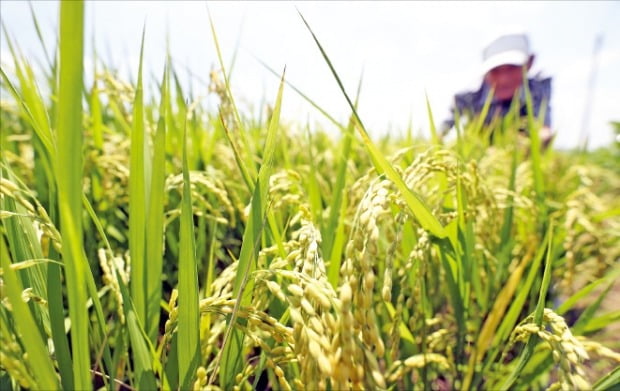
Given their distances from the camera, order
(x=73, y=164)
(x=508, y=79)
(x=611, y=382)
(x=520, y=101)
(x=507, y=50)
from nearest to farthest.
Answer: (x=73, y=164), (x=611, y=382), (x=520, y=101), (x=508, y=79), (x=507, y=50)

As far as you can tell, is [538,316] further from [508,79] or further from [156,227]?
[508,79]

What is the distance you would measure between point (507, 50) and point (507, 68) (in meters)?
0.61

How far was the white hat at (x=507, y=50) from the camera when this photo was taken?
17.6 ft

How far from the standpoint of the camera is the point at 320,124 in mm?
2629

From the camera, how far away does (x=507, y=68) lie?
5422mm

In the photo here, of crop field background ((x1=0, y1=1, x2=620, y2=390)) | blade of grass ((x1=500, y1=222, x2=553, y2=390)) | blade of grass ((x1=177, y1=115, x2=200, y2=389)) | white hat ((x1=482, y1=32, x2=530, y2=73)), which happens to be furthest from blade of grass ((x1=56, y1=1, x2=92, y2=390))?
white hat ((x1=482, y1=32, x2=530, y2=73))

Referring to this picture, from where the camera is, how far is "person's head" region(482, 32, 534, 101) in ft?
17.5

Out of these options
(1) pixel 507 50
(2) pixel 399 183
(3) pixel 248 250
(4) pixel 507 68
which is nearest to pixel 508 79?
(4) pixel 507 68

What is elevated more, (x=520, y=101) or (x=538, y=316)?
(x=520, y=101)

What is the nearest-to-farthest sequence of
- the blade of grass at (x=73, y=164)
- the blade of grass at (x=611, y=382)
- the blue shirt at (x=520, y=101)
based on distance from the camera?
the blade of grass at (x=73, y=164)
the blade of grass at (x=611, y=382)
the blue shirt at (x=520, y=101)

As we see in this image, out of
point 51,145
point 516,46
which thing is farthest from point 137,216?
point 516,46

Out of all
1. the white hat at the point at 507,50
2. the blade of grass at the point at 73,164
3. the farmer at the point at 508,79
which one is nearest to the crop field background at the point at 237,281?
the blade of grass at the point at 73,164

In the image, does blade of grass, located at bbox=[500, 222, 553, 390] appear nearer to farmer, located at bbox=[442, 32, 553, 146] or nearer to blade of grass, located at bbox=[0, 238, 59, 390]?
blade of grass, located at bbox=[0, 238, 59, 390]

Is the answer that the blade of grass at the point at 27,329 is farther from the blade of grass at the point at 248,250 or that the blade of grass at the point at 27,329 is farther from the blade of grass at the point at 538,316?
the blade of grass at the point at 538,316
